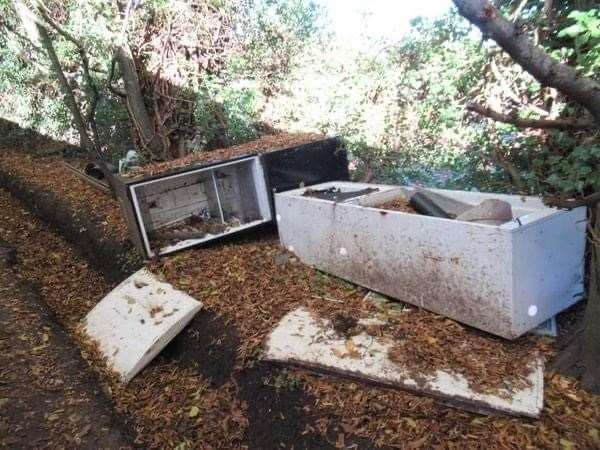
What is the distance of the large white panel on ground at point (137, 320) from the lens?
3646 millimetres

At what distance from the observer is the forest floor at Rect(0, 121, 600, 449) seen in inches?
95.6

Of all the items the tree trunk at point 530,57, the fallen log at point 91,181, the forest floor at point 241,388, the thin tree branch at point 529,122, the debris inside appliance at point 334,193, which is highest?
the tree trunk at point 530,57

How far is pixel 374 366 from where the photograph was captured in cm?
284

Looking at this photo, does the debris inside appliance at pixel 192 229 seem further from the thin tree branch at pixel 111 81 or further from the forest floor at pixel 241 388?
the thin tree branch at pixel 111 81

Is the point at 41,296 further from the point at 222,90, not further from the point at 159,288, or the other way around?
the point at 222,90

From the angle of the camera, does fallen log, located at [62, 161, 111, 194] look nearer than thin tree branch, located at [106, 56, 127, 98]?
No

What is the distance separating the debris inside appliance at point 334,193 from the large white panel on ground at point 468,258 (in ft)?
0.53

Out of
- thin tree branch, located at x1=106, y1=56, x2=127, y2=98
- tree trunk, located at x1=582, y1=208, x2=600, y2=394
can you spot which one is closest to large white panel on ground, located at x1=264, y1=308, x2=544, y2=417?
tree trunk, located at x1=582, y1=208, x2=600, y2=394

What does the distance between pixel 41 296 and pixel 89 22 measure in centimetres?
504

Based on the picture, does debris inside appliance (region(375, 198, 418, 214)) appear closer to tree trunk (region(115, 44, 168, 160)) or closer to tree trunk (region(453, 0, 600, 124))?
tree trunk (region(453, 0, 600, 124))

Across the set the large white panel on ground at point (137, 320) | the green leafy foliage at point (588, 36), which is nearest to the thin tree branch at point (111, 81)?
the large white panel on ground at point (137, 320)

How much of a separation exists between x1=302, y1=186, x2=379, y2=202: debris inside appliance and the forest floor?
0.77m

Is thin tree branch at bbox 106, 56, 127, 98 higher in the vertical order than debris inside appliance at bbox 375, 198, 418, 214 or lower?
higher

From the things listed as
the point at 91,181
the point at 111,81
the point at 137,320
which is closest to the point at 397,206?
the point at 137,320
